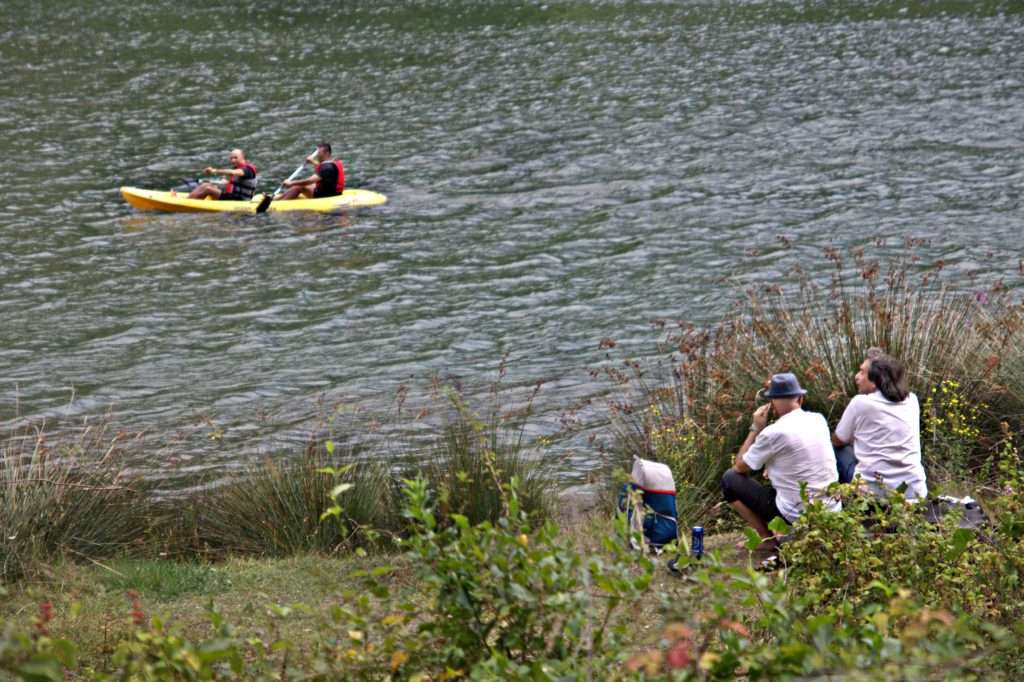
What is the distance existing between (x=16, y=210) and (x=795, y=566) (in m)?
16.9

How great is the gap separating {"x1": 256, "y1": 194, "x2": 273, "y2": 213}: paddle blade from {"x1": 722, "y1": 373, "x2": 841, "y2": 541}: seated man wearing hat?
45.5ft

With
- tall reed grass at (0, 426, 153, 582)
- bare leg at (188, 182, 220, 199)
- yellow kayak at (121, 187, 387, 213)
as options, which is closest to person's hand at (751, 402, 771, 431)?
tall reed grass at (0, 426, 153, 582)

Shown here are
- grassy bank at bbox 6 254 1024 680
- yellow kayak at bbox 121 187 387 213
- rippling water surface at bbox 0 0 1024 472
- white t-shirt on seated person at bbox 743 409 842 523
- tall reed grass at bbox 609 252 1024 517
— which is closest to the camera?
grassy bank at bbox 6 254 1024 680

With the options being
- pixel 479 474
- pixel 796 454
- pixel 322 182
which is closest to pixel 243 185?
pixel 322 182

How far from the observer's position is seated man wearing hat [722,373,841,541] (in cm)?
810

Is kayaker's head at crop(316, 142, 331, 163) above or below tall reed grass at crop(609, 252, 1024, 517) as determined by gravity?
above

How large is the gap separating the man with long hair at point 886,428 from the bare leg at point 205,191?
14809 mm

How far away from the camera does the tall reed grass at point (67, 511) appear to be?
7.87 metres

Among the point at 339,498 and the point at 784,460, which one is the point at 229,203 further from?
the point at 784,460

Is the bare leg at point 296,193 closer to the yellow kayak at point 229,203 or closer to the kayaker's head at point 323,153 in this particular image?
the yellow kayak at point 229,203

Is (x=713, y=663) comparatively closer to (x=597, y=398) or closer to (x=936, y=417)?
(x=936, y=417)

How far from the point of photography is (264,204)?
21047mm

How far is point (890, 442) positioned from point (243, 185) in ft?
A: 48.9

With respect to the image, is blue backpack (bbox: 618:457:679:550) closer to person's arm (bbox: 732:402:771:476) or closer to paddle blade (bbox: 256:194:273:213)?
person's arm (bbox: 732:402:771:476)
